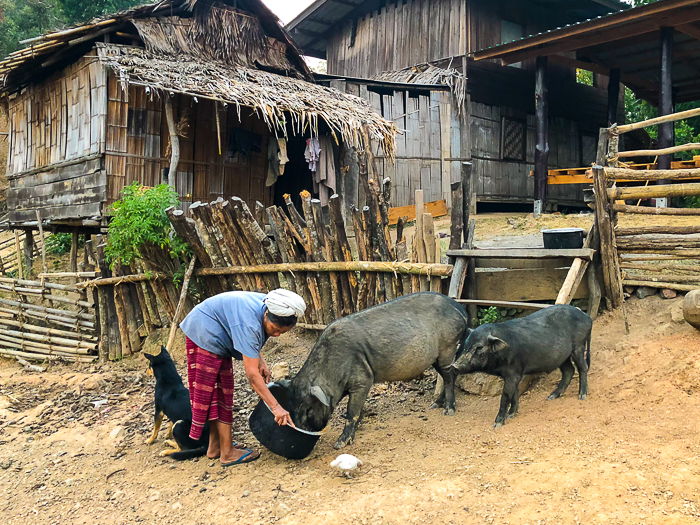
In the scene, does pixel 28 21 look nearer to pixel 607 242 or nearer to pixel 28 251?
pixel 28 251

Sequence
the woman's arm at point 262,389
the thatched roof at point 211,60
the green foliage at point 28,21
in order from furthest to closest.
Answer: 1. the green foliage at point 28,21
2. the thatched roof at point 211,60
3. the woman's arm at point 262,389

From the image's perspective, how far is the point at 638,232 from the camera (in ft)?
18.8

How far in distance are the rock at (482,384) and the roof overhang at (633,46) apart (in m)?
8.01

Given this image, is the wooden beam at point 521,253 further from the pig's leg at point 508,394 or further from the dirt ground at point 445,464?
the pig's leg at point 508,394

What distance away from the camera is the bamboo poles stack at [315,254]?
19.4 feet

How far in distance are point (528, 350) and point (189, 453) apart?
2736 millimetres

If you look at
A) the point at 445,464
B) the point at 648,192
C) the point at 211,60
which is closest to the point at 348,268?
the point at 445,464

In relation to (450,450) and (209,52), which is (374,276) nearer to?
(450,450)

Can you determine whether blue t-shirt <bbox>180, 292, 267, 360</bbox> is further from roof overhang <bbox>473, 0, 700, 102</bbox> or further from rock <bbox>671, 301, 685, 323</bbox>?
roof overhang <bbox>473, 0, 700, 102</bbox>

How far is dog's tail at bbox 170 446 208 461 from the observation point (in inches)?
178

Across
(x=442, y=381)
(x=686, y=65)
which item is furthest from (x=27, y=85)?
(x=686, y=65)

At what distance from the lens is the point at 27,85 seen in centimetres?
1276

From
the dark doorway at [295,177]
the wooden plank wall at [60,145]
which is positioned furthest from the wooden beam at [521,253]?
the dark doorway at [295,177]

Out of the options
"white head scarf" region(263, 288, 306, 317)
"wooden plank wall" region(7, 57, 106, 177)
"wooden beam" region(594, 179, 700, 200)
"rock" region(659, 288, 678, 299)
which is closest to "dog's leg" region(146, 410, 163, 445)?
"white head scarf" region(263, 288, 306, 317)
